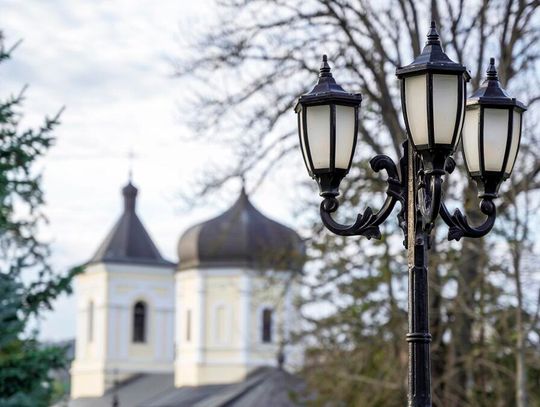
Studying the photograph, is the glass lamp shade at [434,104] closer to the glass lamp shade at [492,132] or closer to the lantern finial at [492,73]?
the glass lamp shade at [492,132]

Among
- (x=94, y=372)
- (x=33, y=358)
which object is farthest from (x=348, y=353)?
(x=94, y=372)

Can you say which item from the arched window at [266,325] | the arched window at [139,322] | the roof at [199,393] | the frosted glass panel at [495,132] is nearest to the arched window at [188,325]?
the roof at [199,393]

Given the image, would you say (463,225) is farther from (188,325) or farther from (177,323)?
(177,323)

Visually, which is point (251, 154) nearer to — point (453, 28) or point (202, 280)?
point (453, 28)

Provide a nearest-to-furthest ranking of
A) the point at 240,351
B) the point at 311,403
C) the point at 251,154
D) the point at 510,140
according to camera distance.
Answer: the point at 510,140 < the point at 251,154 < the point at 311,403 < the point at 240,351

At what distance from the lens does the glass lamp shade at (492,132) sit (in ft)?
21.8

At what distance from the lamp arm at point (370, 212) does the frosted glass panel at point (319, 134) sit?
0.86 feet

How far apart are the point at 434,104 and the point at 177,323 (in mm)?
50729

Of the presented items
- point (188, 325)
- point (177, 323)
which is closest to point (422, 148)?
point (188, 325)

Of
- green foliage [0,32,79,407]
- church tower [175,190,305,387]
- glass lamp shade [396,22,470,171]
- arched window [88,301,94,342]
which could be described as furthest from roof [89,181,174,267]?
glass lamp shade [396,22,470,171]

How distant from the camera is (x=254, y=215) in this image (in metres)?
54.4

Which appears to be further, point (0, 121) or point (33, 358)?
point (33, 358)

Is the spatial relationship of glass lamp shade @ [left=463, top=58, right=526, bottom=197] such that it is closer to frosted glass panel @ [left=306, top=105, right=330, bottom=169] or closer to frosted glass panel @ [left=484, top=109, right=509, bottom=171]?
frosted glass panel @ [left=484, top=109, right=509, bottom=171]

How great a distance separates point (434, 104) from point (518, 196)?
11395 millimetres
